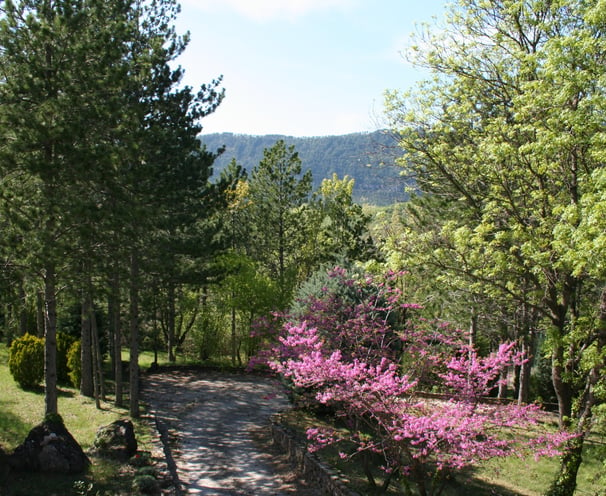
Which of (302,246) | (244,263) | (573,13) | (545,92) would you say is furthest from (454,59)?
(302,246)

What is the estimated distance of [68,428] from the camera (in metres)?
10.7

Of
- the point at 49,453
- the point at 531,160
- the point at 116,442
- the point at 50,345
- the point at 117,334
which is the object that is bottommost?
the point at 116,442

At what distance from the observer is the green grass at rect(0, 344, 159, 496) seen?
719cm

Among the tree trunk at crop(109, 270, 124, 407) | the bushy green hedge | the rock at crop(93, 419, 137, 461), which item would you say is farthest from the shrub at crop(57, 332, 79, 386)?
the rock at crop(93, 419, 137, 461)

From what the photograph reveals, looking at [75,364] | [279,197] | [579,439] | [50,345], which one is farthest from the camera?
[279,197]

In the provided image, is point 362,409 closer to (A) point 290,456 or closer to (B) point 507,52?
(A) point 290,456

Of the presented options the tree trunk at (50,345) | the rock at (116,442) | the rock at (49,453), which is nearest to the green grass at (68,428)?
the rock at (49,453)

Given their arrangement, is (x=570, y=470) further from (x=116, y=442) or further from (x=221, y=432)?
(x=221, y=432)

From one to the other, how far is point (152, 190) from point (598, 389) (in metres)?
10.5

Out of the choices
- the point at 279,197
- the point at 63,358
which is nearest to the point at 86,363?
the point at 63,358

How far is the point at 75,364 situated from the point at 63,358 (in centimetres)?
90

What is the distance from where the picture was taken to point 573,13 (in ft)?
26.2

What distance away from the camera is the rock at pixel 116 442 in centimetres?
898

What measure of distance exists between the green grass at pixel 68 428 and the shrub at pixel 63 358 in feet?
2.07
